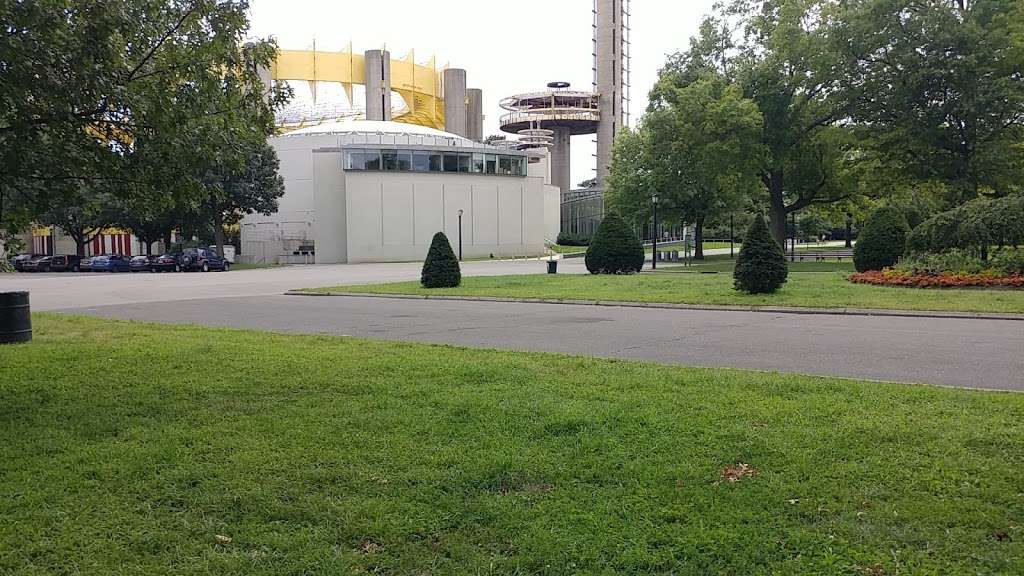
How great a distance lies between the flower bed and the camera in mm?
18438

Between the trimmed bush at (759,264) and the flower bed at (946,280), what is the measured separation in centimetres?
390

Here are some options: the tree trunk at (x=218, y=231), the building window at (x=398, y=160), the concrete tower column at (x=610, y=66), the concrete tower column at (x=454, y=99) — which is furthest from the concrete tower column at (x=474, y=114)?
the tree trunk at (x=218, y=231)

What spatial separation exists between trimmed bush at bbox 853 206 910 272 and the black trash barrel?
75.5ft

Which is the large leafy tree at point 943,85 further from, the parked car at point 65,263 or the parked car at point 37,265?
the parked car at point 37,265

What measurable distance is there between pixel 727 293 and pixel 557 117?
3973 inches

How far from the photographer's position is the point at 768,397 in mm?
6609

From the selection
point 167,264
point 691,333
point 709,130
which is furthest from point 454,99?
point 691,333

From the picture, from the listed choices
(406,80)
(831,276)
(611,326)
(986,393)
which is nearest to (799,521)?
(986,393)

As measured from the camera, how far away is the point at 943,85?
2955 centimetres

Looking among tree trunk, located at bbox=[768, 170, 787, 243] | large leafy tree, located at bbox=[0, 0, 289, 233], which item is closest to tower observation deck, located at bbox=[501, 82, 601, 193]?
tree trunk, located at bbox=[768, 170, 787, 243]

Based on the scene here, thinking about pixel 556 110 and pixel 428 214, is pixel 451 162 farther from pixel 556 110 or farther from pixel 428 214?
pixel 556 110

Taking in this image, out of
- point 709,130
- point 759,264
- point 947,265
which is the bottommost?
point 947,265

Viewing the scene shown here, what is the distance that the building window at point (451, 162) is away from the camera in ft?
207

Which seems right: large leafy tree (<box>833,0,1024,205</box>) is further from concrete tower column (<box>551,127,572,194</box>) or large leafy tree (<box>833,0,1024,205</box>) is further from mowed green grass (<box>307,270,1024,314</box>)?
concrete tower column (<box>551,127,572,194</box>)
